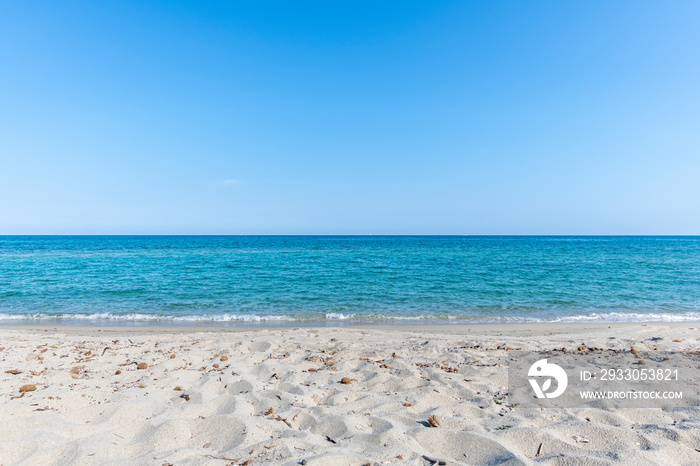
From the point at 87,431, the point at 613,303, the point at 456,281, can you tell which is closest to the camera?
the point at 87,431

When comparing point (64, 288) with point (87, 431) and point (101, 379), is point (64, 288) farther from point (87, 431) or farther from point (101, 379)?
point (87, 431)

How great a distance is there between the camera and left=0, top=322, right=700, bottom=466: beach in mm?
3012

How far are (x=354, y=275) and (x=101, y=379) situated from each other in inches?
654

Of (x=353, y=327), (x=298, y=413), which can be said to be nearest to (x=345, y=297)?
(x=353, y=327)

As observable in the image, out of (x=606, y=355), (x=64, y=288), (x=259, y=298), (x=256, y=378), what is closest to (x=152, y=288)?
(x=64, y=288)

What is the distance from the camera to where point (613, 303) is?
13727 mm

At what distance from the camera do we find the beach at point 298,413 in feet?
9.88

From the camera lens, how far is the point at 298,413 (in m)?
3.86
